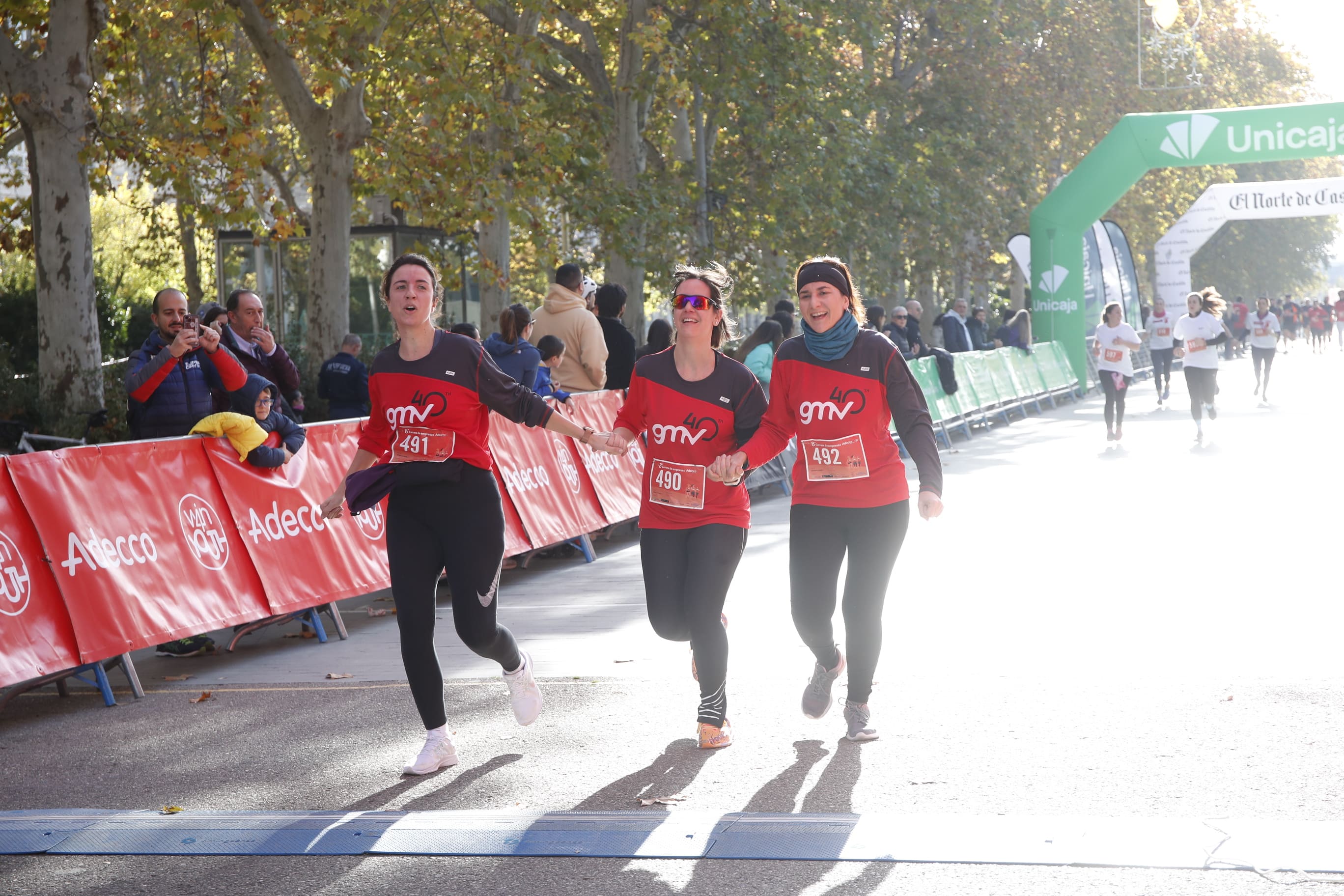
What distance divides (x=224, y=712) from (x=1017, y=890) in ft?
12.5

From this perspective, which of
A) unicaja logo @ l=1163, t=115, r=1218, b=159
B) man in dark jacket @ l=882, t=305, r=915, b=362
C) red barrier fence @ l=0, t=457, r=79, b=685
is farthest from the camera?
unicaja logo @ l=1163, t=115, r=1218, b=159

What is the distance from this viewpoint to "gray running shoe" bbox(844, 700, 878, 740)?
5.64 metres

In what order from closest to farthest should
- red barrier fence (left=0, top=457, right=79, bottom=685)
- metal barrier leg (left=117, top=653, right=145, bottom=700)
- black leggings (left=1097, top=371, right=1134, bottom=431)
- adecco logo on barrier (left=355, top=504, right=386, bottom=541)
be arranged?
red barrier fence (left=0, top=457, right=79, bottom=685) → metal barrier leg (left=117, top=653, right=145, bottom=700) → adecco logo on barrier (left=355, top=504, right=386, bottom=541) → black leggings (left=1097, top=371, right=1134, bottom=431)

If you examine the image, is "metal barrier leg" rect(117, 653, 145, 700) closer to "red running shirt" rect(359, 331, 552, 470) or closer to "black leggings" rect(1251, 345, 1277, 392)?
"red running shirt" rect(359, 331, 552, 470)

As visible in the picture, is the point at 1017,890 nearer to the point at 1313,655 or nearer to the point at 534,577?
the point at 1313,655

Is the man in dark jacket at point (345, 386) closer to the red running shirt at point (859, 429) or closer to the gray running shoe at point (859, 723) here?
the red running shirt at point (859, 429)

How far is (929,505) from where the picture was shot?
5.36 meters

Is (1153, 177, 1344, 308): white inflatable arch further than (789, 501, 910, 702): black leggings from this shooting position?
Yes

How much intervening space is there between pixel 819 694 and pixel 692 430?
1095mm

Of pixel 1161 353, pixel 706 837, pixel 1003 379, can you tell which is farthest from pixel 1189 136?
pixel 706 837

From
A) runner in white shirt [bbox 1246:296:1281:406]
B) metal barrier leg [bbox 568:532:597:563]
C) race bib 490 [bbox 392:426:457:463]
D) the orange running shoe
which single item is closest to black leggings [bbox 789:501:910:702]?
the orange running shoe

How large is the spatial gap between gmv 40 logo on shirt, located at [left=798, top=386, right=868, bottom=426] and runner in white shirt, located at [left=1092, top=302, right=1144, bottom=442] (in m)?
12.8

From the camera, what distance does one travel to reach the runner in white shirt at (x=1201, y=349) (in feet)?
57.4

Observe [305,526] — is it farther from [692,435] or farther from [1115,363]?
[1115,363]
